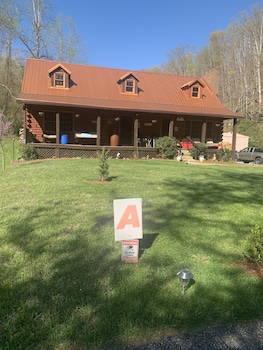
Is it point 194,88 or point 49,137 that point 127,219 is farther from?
point 194,88

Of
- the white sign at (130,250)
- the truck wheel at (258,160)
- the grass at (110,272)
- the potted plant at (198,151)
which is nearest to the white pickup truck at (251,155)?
the truck wheel at (258,160)

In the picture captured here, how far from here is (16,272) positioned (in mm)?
3588

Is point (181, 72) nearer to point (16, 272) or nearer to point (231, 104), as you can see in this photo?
point (231, 104)

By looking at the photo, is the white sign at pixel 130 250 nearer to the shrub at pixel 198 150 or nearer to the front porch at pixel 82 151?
the front porch at pixel 82 151

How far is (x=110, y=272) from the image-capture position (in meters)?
3.66

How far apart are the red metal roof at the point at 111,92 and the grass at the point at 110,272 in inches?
467

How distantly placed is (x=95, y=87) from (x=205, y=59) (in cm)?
4308

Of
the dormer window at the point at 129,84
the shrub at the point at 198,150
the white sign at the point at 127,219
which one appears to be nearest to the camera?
the white sign at the point at 127,219

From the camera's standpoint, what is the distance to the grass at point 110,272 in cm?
271

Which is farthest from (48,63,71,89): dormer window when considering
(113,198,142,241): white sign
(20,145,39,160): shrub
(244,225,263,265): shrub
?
(244,225,263,265): shrub

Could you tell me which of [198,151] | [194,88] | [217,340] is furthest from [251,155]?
[217,340]

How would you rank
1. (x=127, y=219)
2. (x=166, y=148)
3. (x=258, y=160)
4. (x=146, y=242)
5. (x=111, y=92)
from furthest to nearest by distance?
(x=258, y=160)
(x=111, y=92)
(x=166, y=148)
(x=146, y=242)
(x=127, y=219)

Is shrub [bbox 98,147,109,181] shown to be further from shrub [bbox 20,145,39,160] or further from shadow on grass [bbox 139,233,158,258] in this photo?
shrub [bbox 20,145,39,160]

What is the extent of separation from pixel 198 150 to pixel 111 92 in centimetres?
715
